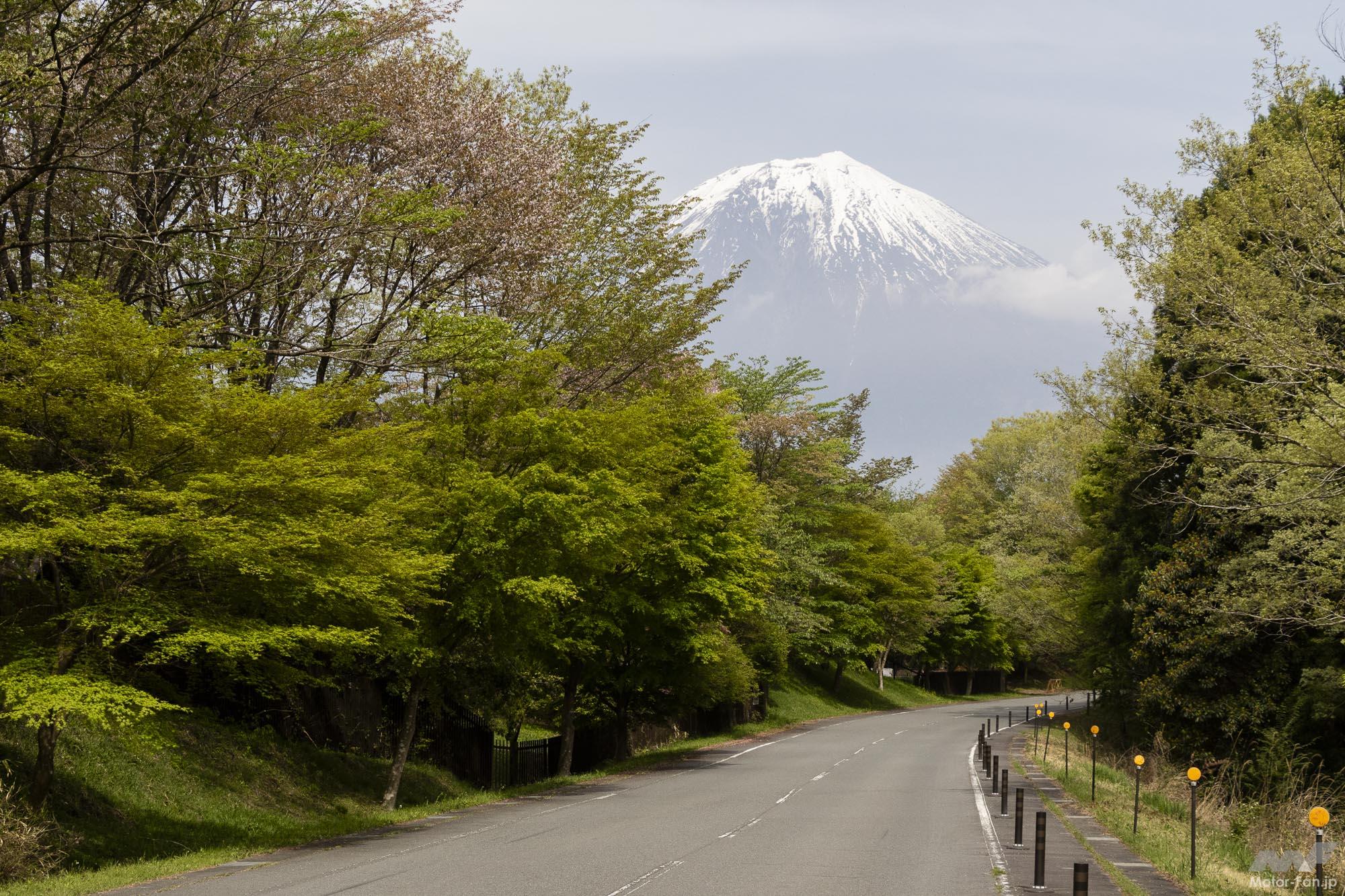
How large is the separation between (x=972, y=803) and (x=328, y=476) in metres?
13.2

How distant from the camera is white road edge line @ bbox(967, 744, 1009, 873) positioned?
14117mm

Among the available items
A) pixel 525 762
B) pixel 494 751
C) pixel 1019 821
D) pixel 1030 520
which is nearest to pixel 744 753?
pixel 525 762

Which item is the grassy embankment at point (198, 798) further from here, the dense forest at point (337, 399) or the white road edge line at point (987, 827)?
→ the white road edge line at point (987, 827)

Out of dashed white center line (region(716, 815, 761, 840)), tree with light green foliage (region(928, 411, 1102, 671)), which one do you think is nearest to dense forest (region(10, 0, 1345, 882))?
dashed white center line (region(716, 815, 761, 840))

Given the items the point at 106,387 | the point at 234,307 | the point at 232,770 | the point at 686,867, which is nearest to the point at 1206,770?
the point at 686,867

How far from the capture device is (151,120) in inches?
647

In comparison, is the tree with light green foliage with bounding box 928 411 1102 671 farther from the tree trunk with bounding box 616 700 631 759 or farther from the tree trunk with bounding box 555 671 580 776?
the tree trunk with bounding box 555 671 580 776

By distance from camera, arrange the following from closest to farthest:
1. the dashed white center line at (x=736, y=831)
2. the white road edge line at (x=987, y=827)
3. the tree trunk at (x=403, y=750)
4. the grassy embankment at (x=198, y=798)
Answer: the grassy embankment at (x=198, y=798)
the white road edge line at (x=987, y=827)
the dashed white center line at (x=736, y=831)
the tree trunk at (x=403, y=750)

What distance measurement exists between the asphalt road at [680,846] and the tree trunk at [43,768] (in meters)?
2.27

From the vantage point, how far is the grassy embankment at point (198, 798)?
13.8 m

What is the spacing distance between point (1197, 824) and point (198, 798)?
51.6ft

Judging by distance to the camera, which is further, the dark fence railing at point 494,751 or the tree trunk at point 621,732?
the tree trunk at point 621,732

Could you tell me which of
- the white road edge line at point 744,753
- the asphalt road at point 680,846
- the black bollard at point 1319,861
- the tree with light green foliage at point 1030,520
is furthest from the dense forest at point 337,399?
the tree with light green foliage at point 1030,520

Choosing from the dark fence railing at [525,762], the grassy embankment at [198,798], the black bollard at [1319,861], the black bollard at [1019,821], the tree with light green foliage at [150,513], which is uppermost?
the tree with light green foliage at [150,513]
